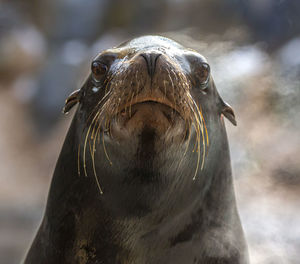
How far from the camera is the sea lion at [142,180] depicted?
96.1 inches

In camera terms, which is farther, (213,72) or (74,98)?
(213,72)

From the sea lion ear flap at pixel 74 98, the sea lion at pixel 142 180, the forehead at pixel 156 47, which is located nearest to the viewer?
the sea lion at pixel 142 180

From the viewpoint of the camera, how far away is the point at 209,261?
282cm

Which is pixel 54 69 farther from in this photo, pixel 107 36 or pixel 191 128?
pixel 191 128

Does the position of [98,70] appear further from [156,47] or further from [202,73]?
[202,73]

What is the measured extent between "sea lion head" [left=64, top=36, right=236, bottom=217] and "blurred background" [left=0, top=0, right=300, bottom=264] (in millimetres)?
1659

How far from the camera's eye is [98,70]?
2691 millimetres

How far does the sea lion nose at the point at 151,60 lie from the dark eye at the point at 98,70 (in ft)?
1.50

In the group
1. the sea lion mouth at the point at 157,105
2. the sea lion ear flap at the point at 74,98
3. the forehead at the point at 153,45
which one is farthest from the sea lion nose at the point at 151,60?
the sea lion ear flap at the point at 74,98

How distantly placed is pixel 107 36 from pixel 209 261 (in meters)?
8.09

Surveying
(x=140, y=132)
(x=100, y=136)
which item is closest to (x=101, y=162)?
(x=100, y=136)

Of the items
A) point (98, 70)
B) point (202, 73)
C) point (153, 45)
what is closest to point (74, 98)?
point (98, 70)

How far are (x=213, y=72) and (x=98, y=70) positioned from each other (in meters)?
5.00

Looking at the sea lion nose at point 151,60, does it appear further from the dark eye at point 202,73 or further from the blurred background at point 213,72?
the blurred background at point 213,72
